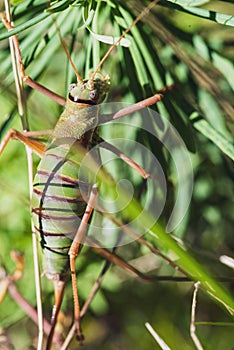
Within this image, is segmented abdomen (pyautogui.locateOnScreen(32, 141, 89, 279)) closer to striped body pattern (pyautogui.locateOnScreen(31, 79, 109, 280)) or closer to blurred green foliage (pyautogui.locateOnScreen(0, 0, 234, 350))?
striped body pattern (pyautogui.locateOnScreen(31, 79, 109, 280))

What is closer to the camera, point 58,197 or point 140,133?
point 58,197

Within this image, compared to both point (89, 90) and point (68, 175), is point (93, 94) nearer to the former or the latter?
point (89, 90)

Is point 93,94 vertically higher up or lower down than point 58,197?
higher up

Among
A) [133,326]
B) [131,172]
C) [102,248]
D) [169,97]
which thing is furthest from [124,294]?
[169,97]

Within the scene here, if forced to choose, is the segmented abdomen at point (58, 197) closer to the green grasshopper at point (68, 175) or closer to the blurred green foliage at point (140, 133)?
the green grasshopper at point (68, 175)

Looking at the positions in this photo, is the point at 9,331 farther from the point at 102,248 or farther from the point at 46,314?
the point at 102,248

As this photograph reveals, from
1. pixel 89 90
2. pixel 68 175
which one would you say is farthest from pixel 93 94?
pixel 68 175
